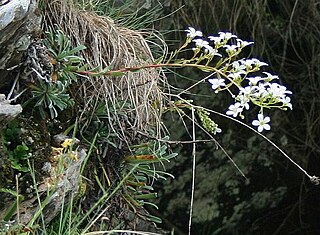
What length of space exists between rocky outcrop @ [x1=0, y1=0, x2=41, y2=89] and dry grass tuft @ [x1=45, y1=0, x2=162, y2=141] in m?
0.14

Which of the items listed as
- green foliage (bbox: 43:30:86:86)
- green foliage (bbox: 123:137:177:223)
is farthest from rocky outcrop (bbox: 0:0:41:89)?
green foliage (bbox: 123:137:177:223)

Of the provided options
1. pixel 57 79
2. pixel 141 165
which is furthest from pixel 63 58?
pixel 141 165

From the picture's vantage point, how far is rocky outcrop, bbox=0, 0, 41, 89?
0.92 meters

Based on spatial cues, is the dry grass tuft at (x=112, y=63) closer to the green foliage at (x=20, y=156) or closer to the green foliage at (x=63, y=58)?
the green foliage at (x=63, y=58)

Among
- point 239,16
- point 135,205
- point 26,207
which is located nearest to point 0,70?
point 26,207

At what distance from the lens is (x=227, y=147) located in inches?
92.6

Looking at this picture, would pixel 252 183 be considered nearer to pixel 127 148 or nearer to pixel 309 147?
pixel 309 147

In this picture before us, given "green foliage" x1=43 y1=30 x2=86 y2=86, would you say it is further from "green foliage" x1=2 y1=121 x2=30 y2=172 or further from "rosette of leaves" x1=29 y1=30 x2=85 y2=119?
"green foliage" x1=2 y1=121 x2=30 y2=172

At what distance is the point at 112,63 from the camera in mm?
1137

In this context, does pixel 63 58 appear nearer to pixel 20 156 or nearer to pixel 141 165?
pixel 20 156

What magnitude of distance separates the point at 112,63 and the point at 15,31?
0.23 m

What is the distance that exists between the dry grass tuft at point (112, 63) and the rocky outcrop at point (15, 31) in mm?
140

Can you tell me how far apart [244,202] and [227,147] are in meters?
0.27

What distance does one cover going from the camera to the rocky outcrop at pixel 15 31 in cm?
92
